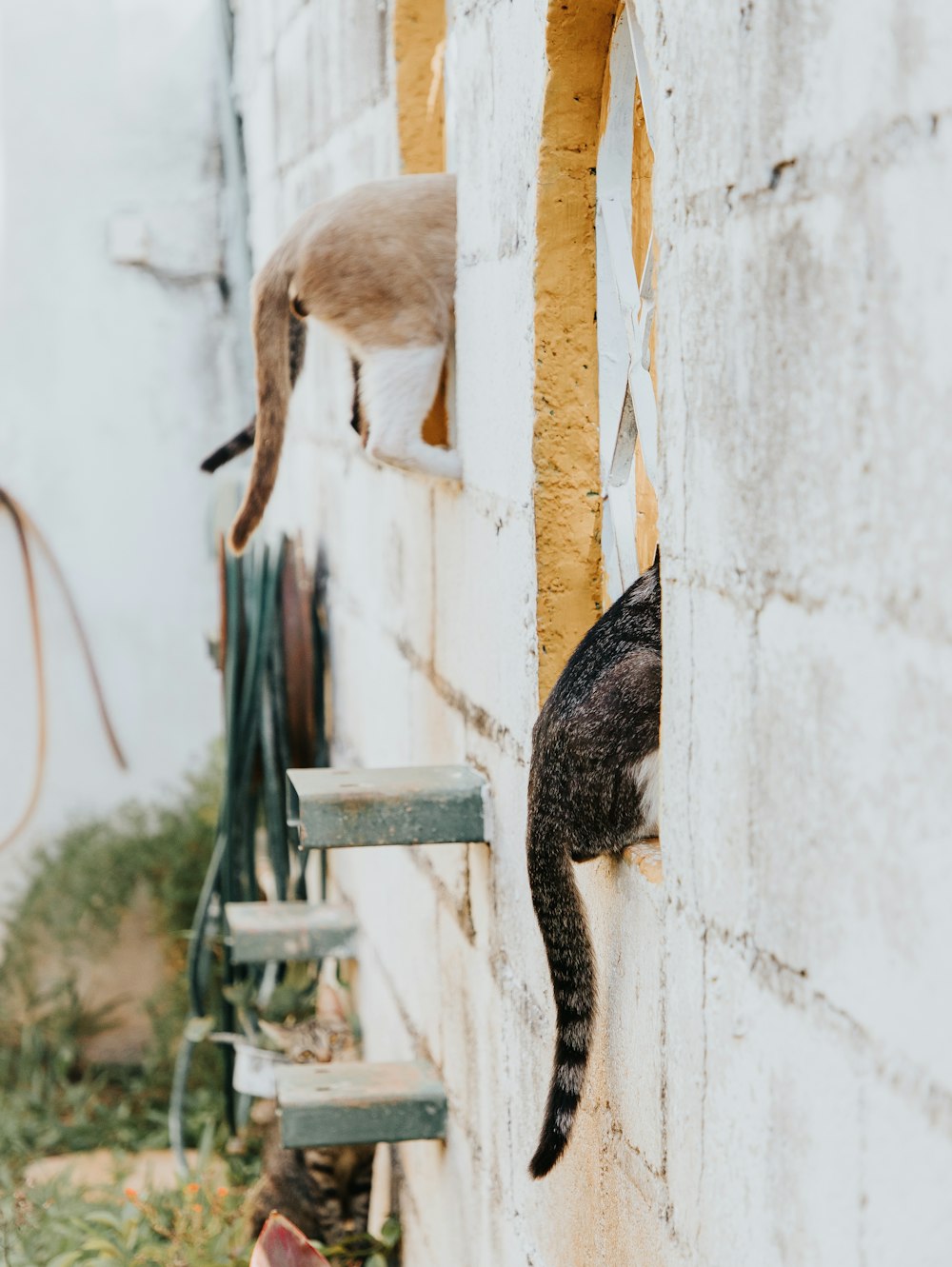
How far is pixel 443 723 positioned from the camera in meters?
2.96

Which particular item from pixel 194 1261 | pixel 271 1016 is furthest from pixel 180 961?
pixel 194 1261

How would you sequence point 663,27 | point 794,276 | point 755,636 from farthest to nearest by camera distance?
point 663,27 < point 755,636 < point 794,276

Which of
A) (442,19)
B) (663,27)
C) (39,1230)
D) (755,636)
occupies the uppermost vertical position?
(442,19)

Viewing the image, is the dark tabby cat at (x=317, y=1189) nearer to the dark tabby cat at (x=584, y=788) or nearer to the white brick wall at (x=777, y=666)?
the white brick wall at (x=777, y=666)

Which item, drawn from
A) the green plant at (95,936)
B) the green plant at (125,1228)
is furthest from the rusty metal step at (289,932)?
the green plant at (95,936)

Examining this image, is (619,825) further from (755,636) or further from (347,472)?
(347,472)

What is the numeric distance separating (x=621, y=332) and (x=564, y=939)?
2.64ft

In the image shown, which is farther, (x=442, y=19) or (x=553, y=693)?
(x=442, y=19)

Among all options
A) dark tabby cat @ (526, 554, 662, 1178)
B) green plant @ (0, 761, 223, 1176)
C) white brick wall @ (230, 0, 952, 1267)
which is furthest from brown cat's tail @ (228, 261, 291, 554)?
green plant @ (0, 761, 223, 1176)

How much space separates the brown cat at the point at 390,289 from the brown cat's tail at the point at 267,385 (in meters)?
0.09

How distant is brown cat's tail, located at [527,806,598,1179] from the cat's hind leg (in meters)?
1.11

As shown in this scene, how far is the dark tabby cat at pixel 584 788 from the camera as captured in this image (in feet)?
5.45

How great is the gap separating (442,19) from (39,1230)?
10.4ft

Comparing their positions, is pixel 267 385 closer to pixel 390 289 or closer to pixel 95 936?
pixel 390 289
